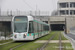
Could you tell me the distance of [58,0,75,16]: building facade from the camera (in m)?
116

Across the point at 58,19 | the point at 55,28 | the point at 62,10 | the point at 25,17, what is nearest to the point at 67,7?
the point at 62,10

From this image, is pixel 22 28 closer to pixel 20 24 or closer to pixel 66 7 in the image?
pixel 20 24

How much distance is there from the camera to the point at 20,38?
2611 centimetres

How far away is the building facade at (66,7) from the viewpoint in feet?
382

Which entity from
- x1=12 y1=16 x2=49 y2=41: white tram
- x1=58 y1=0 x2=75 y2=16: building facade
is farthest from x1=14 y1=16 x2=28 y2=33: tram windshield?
x1=58 y1=0 x2=75 y2=16: building facade

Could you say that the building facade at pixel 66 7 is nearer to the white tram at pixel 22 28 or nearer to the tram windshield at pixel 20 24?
the white tram at pixel 22 28

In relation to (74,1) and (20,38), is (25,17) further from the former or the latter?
(74,1)

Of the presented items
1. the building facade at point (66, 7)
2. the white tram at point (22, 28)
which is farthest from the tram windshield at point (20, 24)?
the building facade at point (66, 7)

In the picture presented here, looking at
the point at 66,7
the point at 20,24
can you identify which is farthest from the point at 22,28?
the point at 66,7

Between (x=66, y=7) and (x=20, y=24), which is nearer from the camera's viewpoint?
(x=20, y=24)

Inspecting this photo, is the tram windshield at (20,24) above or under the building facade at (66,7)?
under

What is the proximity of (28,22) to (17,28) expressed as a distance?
163cm

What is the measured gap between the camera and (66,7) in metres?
119

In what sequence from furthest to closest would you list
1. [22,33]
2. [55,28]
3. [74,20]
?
[55,28] → [74,20] → [22,33]
